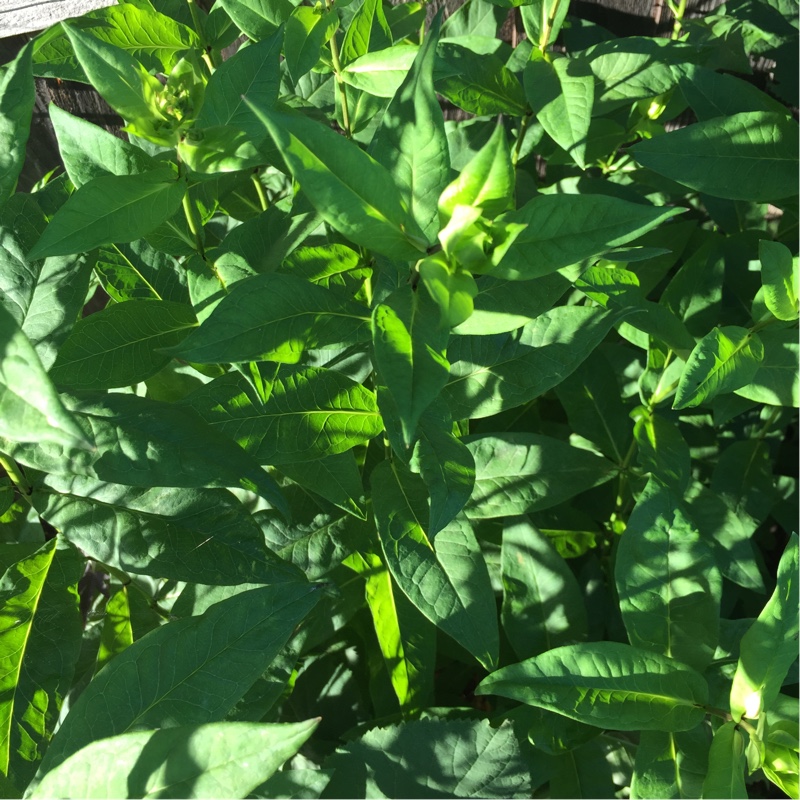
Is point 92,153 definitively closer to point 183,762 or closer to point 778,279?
point 183,762

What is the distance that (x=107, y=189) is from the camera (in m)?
0.89

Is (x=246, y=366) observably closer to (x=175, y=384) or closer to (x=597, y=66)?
(x=175, y=384)

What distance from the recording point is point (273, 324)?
84 cm

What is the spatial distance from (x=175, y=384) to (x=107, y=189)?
1.60ft

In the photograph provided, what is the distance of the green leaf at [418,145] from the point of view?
75cm

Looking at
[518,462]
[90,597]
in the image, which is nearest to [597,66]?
[518,462]

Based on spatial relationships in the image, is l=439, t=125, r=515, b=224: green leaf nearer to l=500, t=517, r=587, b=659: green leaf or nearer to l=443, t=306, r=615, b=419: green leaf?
l=443, t=306, r=615, b=419: green leaf

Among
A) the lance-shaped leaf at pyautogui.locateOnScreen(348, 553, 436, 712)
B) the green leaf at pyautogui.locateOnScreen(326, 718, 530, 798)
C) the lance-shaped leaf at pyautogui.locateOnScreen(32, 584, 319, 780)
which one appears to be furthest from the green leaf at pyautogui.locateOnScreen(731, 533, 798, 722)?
the lance-shaped leaf at pyautogui.locateOnScreen(32, 584, 319, 780)

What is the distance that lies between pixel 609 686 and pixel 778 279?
0.62 m

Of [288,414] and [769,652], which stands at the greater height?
[288,414]

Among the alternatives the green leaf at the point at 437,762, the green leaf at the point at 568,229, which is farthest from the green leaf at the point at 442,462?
the green leaf at the point at 437,762

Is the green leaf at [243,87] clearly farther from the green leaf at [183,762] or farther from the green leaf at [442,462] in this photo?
the green leaf at [183,762]

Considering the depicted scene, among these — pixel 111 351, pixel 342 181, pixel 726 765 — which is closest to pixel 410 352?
pixel 342 181

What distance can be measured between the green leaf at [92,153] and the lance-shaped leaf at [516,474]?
0.62 m
